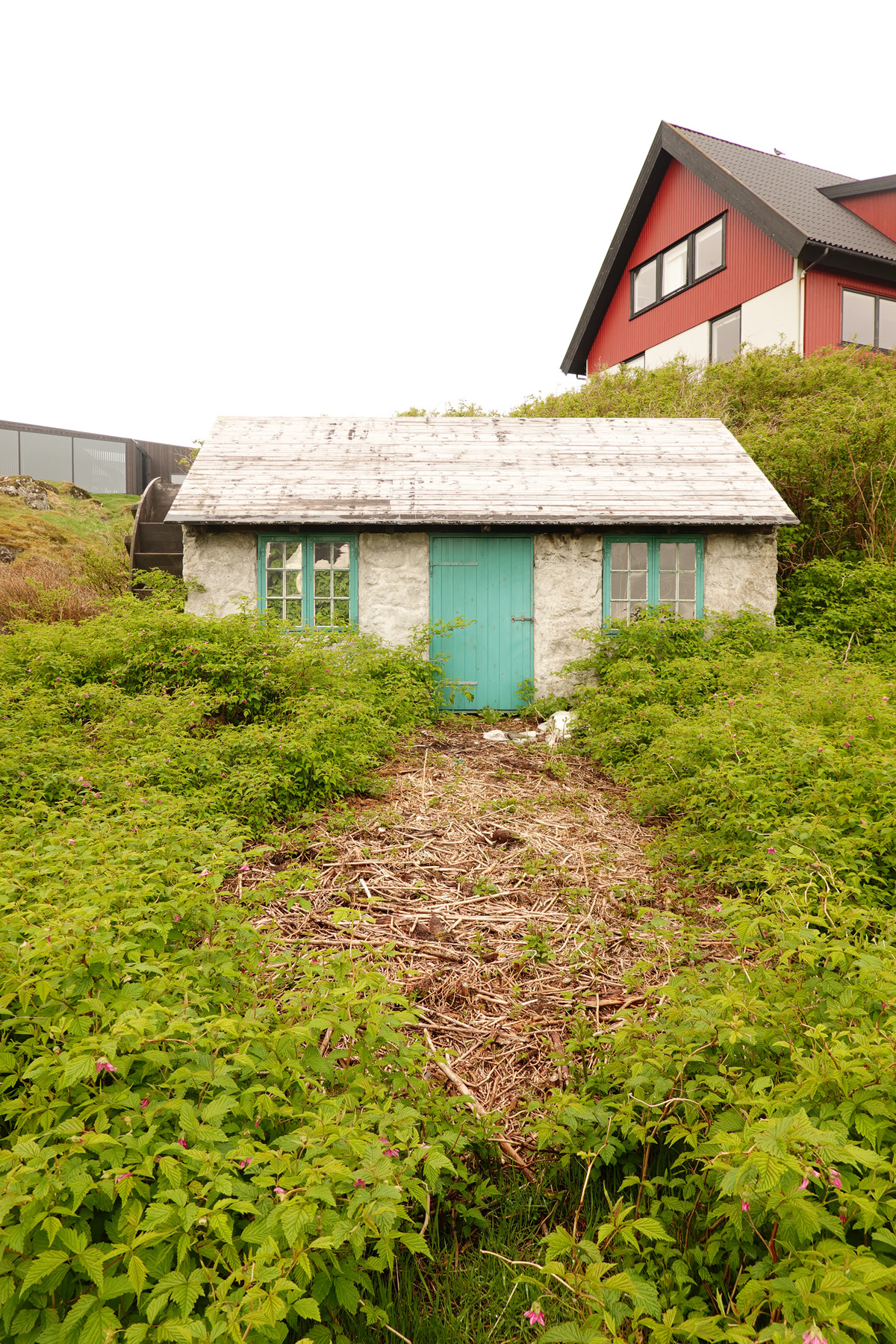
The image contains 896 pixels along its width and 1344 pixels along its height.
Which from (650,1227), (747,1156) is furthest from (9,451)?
(747,1156)

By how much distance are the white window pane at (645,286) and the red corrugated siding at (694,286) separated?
231mm

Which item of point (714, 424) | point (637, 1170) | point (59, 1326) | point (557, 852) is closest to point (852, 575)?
point (714, 424)

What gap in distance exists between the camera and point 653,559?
30.6ft

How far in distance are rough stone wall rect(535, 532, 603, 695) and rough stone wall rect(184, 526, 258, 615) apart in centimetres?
357

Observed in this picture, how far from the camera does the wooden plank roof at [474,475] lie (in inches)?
348

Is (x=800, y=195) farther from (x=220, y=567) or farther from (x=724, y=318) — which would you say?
(x=220, y=567)

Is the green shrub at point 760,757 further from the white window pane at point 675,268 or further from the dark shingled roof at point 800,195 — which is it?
the white window pane at point 675,268

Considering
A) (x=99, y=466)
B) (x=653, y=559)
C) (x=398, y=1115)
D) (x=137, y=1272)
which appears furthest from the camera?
(x=99, y=466)

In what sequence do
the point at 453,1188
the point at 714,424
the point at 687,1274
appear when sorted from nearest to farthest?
1. the point at 687,1274
2. the point at 453,1188
3. the point at 714,424

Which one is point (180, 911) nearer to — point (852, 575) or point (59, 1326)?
point (59, 1326)

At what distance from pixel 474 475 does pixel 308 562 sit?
2.48m

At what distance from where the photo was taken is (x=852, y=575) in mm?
9664

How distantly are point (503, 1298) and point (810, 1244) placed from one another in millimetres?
864

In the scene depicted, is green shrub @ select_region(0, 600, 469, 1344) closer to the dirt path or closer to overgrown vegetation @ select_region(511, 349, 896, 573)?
the dirt path
